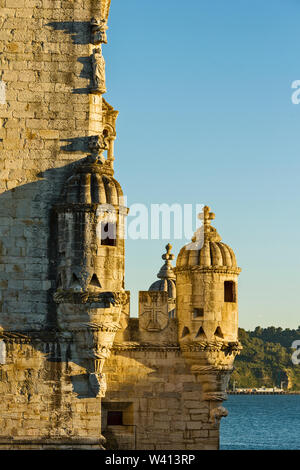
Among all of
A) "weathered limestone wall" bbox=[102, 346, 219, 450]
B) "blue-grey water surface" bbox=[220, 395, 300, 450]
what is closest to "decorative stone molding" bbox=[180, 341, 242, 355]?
"weathered limestone wall" bbox=[102, 346, 219, 450]

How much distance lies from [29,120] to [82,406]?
27.0 feet

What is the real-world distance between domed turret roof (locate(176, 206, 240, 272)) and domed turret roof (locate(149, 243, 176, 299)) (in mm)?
5888

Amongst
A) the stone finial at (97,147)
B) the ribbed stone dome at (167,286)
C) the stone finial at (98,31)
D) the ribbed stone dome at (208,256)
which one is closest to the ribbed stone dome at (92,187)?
the stone finial at (97,147)

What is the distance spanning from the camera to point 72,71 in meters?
30.6

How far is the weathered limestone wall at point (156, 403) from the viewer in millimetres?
32438

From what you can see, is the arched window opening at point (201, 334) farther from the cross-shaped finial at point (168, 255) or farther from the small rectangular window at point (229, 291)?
the cross-shaped finial at point (168, 255)

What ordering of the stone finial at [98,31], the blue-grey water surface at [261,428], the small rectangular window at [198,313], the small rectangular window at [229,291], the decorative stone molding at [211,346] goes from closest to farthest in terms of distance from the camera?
the stone finial at [98,31] → the decorative stone molding at [211,346] → the small rectangular window at [198,313] → the small rectangular window at [229,291] → the blue-grey water surface at [261,428]

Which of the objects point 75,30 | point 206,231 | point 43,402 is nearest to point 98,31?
point 75,30

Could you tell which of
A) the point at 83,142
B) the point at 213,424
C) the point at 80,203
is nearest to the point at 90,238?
the point at 80,203

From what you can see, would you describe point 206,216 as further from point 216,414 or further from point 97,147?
point 216,414

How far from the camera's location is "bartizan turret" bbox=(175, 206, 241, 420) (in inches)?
1275

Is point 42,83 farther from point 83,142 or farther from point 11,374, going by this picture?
point 11,374

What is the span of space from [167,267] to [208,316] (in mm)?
7596

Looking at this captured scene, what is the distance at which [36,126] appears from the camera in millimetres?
30438
